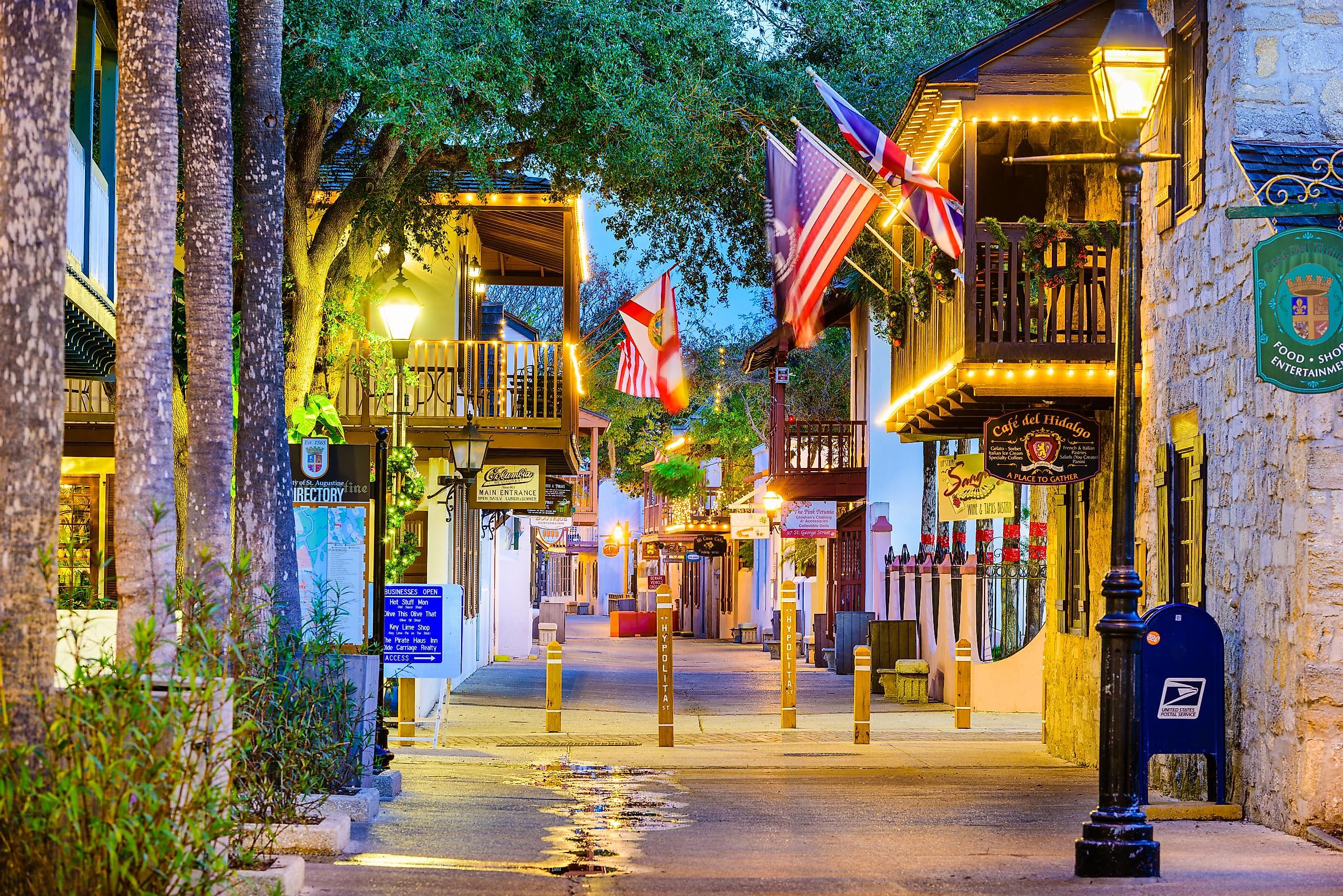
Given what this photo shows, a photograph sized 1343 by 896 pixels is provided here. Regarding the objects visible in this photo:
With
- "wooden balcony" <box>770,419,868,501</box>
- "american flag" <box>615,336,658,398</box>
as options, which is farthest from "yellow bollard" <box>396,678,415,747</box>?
"wooden balcony" <box>770,419,868,501</box>

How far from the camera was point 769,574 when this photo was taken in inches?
1789

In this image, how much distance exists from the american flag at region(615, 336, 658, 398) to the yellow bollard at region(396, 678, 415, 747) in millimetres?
8090

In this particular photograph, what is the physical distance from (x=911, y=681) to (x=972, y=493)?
13.3ft

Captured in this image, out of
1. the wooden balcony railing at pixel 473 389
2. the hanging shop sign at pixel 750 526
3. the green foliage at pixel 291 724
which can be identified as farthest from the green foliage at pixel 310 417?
the hanging shop sign at pixel 750 526

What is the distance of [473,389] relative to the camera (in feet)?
69.5

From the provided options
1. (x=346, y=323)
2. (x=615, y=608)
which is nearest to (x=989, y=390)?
(x=346, y=323)

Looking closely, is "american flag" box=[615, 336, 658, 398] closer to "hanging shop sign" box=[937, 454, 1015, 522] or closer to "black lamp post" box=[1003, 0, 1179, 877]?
"hanging shop sign" box=[937, 454, 1015, 522]

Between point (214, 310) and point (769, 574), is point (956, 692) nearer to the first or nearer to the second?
point (214, 310)

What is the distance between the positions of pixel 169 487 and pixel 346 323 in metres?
10.2

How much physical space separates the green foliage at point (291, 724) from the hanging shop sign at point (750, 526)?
1086 inches

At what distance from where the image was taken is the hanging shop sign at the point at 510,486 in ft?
73.7

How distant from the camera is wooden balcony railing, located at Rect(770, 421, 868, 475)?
98.4 ft

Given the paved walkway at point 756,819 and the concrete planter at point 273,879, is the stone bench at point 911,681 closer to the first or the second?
the paved walkway at point 756,819

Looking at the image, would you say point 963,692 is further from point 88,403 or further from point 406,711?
point 88,403
